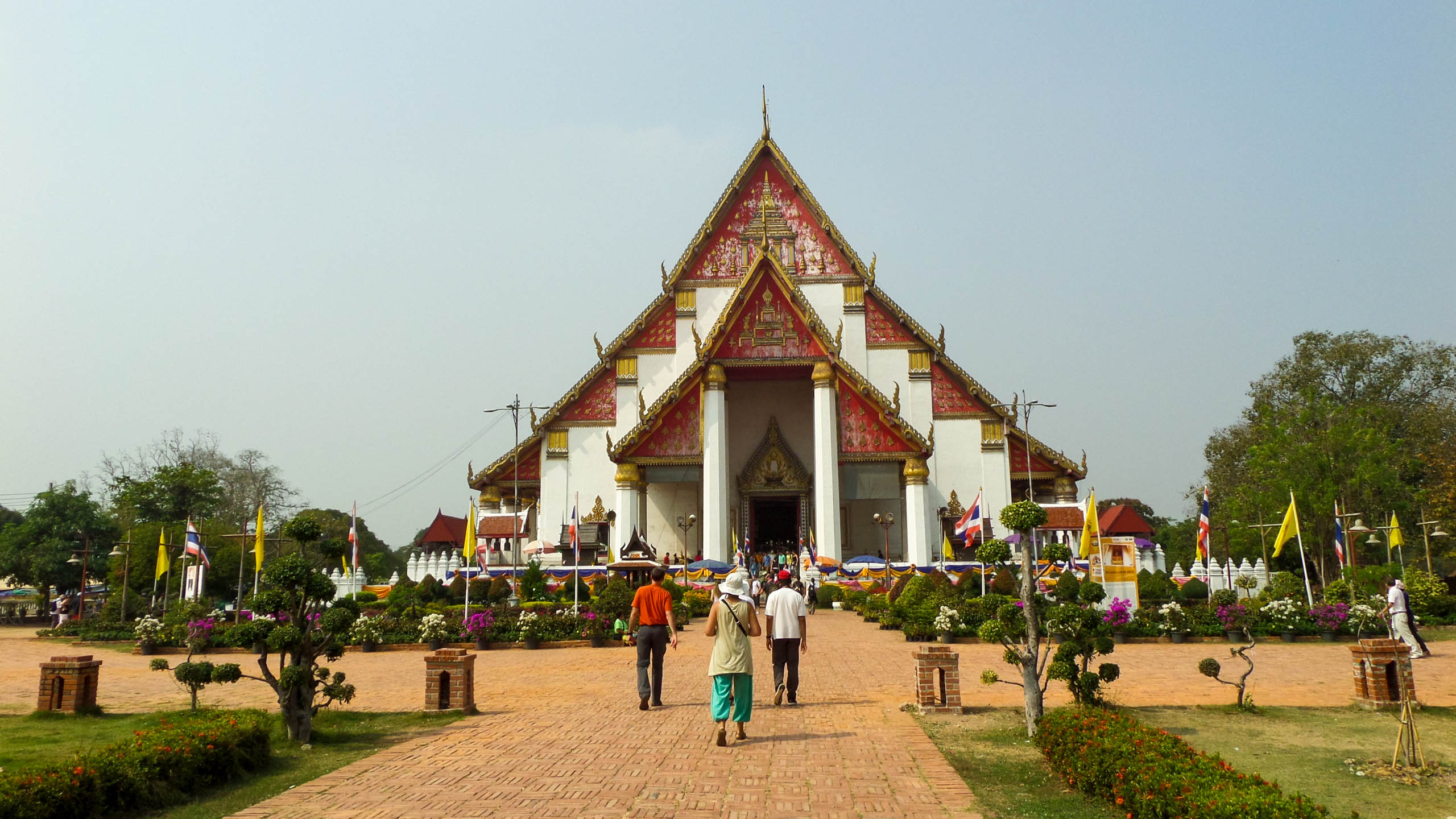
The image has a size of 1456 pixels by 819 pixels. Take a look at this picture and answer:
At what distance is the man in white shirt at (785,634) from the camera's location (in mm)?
9344

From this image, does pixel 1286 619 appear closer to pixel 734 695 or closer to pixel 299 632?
pixel 734 695

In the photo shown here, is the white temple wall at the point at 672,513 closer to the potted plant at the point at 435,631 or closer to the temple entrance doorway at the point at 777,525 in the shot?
the temple entrance doorway at the point at 777,525

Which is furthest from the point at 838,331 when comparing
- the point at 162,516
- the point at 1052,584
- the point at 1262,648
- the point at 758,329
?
A: the point at 162,516

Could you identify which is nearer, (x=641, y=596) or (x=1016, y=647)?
(x=1016, y=647)

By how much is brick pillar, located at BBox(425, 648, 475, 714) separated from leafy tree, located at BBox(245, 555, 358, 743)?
116 centimetres

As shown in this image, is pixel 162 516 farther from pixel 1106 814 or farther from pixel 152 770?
pixel 1106 814

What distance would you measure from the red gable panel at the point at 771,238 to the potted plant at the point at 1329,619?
19572 mm

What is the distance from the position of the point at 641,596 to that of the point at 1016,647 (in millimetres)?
3333

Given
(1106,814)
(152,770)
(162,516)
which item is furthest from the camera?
(162,516)

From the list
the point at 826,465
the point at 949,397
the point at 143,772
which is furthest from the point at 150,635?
the point at 949,397

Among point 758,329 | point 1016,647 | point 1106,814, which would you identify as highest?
point 758,329

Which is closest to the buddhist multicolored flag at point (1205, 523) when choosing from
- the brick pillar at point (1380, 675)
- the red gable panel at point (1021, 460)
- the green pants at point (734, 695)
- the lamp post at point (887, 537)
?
the lamp post at point (887, 537)

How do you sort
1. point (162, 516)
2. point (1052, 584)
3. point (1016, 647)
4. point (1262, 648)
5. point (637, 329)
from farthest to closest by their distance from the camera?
point (162, 516) → point (637, 329) → point (1052, 584) → point (1262, 648) → point (1016, 647)

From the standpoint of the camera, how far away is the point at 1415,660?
Answer: 13188 millimetres
